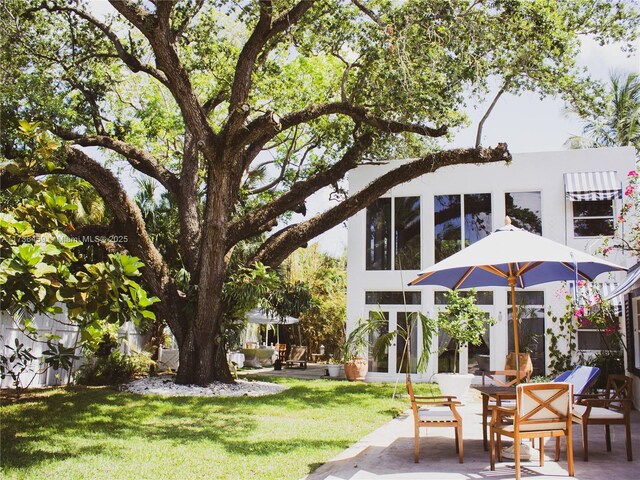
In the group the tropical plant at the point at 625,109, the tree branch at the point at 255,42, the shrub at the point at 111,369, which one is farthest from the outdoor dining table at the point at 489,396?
the tropical plant at the point at 625,109

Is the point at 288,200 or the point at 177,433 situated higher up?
the point at 288,200

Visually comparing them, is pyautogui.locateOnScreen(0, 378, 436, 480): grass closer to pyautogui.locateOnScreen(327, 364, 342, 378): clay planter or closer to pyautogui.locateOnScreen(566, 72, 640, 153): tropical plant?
pyautogui.locateOnScreen(327, 364, 342, 378): clay planter

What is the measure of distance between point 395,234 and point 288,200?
5984mm

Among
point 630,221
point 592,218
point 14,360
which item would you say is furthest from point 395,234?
point 14,360

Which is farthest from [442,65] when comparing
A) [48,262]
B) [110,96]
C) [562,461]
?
[110,96]

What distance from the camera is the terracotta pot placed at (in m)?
18.4

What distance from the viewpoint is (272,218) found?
14641 millimetres

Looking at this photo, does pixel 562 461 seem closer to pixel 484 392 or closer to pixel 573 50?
pixel 484 392

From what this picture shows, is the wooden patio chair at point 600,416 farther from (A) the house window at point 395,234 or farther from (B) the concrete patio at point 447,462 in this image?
(A) the house window at point 395,234

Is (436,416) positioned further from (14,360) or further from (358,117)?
(14,360)

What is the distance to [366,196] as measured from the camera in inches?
536

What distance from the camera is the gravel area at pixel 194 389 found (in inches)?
526

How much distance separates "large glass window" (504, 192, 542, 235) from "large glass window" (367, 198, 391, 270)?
3.78 metres

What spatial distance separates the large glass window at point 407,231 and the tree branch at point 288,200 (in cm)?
497
